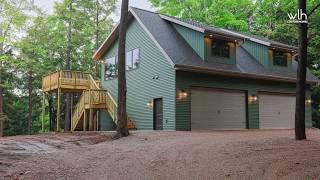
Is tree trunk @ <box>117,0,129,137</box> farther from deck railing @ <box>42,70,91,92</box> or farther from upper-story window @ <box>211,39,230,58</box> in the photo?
upper-story window @ <box>211,39,230,58</box>

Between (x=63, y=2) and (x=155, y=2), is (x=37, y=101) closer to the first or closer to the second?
(x=63, y=2)

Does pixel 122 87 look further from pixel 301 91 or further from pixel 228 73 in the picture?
pixel 301 91

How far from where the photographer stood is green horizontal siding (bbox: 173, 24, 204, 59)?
64.3ft

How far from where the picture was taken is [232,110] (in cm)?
2034

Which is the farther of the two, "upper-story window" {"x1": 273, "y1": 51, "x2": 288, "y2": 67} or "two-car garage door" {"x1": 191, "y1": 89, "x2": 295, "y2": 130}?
"upper-story window" {"x1": 273, "y1": 51, "x2": 288, "y2": 67}

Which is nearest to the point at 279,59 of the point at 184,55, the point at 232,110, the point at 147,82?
the point at 232,110

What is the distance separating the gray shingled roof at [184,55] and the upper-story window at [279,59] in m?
0.70

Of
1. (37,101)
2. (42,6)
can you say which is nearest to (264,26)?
(42,6)

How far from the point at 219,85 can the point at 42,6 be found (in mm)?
22088

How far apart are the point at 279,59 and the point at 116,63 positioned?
10529mm

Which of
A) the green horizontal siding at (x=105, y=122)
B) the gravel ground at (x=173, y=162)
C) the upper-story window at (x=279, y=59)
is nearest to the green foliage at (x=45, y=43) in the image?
the green horizontal siding at (x=105, y=122)

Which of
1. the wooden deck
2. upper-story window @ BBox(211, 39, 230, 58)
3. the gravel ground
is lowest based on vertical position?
the gravel ground

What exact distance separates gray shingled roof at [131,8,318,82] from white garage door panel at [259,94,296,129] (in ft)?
4.69

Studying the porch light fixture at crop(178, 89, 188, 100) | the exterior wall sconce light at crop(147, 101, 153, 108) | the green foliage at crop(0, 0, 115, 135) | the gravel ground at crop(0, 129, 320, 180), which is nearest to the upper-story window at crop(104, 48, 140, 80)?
the exterior wall sconce light at crop(147, 101, 153, 108)
